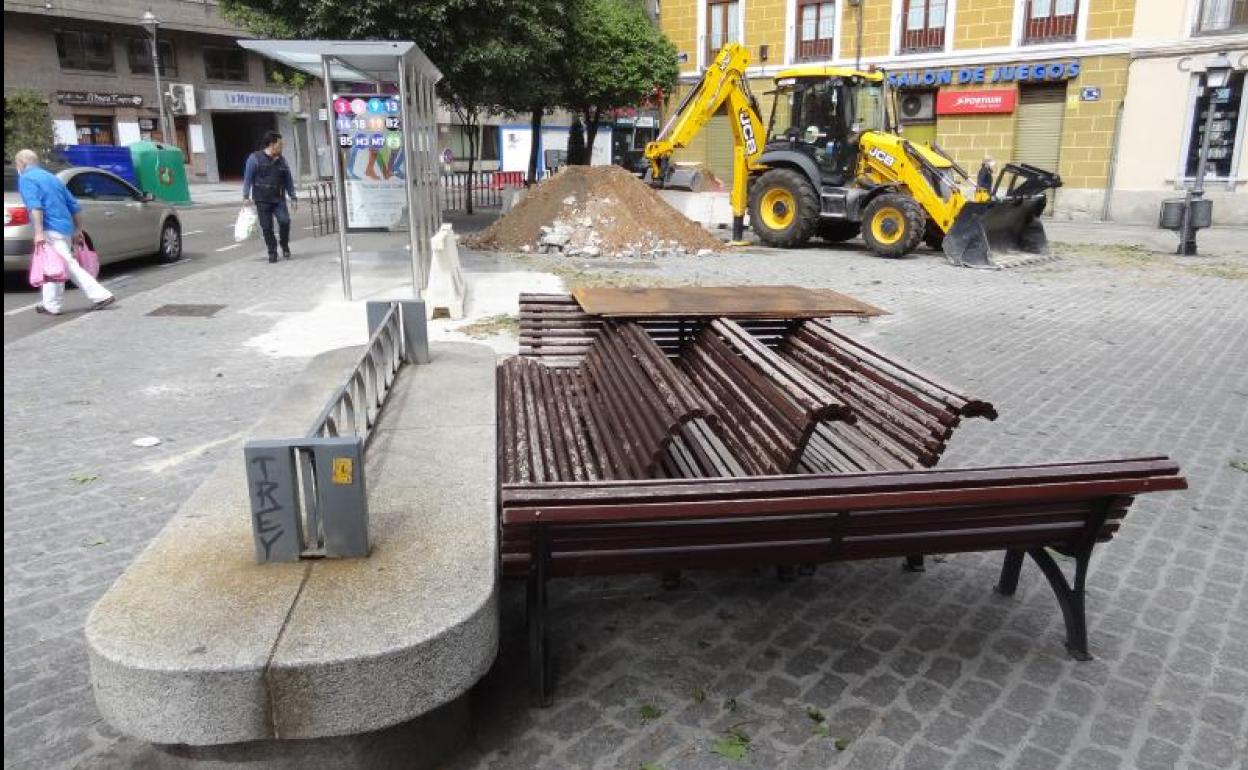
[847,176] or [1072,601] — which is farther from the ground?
[847,176]

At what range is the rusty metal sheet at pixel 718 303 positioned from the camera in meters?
4.81

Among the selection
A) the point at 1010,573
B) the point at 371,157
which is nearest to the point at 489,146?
the point at 371,157

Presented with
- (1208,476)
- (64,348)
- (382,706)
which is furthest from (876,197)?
(382,706)

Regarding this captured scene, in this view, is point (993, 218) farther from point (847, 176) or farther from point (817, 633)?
point (817, 633)

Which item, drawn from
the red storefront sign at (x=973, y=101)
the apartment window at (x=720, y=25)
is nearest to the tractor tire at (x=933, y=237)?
the red storefront sign at (x=973, y=101)

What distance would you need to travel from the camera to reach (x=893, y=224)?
581 inches

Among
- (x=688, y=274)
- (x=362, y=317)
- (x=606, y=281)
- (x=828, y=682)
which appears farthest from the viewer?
(x=688, y=274)

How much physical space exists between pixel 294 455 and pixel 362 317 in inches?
278

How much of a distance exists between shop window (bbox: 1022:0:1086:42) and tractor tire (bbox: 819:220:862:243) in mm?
12066

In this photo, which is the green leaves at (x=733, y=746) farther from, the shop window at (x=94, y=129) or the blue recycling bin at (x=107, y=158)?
the shop window at (x=94, y=129)

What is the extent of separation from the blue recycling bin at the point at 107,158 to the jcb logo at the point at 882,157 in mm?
18498

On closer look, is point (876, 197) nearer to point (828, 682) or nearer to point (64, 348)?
point (64, 348)

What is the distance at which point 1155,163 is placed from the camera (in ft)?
76.6

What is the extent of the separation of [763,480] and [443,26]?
15.1m
